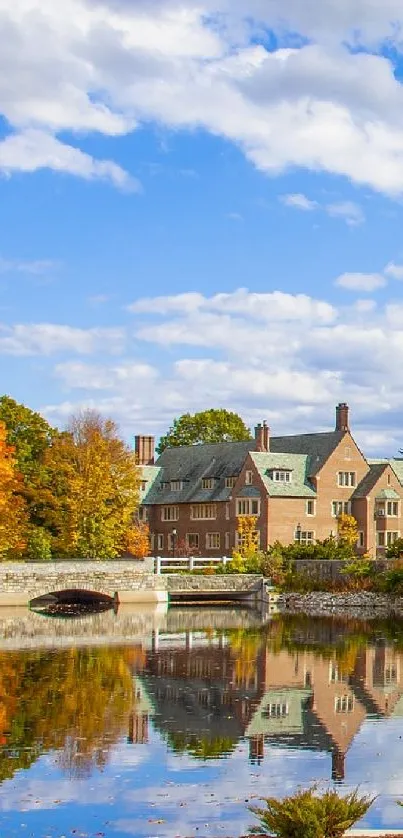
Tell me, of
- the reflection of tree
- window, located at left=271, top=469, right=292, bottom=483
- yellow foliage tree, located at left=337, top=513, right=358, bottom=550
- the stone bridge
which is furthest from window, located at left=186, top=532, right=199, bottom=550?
the reflection of tree

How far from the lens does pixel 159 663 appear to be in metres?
37.8

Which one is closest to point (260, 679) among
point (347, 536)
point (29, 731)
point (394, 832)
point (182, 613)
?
point (29, 731)

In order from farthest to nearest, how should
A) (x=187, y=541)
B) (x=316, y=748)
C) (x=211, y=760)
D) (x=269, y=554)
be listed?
1. (x=187, y=541)
2. (x=269, y=554)
3. (x=316, y=748)
4. (x=211, y=760)

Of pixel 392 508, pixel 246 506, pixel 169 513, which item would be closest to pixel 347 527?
pixel 392 508

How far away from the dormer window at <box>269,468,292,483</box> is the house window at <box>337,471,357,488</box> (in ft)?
14.4

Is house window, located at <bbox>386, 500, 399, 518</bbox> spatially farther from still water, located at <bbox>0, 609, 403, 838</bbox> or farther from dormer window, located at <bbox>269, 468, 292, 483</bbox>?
still water, located at <bbox>0, 609, 403, 838</bbox>

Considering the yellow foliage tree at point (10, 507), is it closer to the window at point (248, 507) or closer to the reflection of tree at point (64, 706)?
the window at point (248, 507)

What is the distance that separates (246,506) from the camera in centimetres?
8725

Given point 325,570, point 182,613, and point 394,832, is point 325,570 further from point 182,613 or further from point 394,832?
point 394,832

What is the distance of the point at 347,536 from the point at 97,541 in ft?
68.1

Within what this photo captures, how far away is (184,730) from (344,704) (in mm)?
5728

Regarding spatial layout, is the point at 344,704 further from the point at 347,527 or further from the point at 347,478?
the point at 347,478

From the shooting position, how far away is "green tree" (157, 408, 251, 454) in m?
109

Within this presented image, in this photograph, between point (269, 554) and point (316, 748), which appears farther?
point (269, 554)
